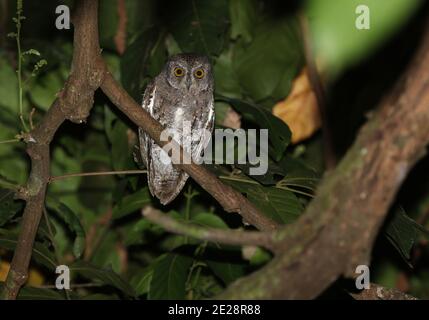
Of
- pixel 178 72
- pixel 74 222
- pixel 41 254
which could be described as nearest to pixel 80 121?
pixel 41 254

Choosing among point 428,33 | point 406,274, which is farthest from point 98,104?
point 428,33

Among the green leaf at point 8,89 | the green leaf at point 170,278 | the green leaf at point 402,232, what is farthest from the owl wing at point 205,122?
the green leaf at point 402,232

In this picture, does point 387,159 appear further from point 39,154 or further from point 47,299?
point 47,299

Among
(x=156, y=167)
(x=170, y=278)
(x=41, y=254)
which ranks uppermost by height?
(x=156, y=167)

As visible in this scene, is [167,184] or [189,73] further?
[167,184]

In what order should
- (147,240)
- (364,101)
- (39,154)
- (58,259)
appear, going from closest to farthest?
(39,154), (58,259), (364,101), (147,240)

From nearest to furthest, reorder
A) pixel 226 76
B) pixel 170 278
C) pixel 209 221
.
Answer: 1. pixel 170 278
2. pixel 209 221
3. pixel 226 76

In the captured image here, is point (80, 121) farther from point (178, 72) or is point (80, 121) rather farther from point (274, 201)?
point (178, 72)

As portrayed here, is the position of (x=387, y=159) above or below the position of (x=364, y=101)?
below
